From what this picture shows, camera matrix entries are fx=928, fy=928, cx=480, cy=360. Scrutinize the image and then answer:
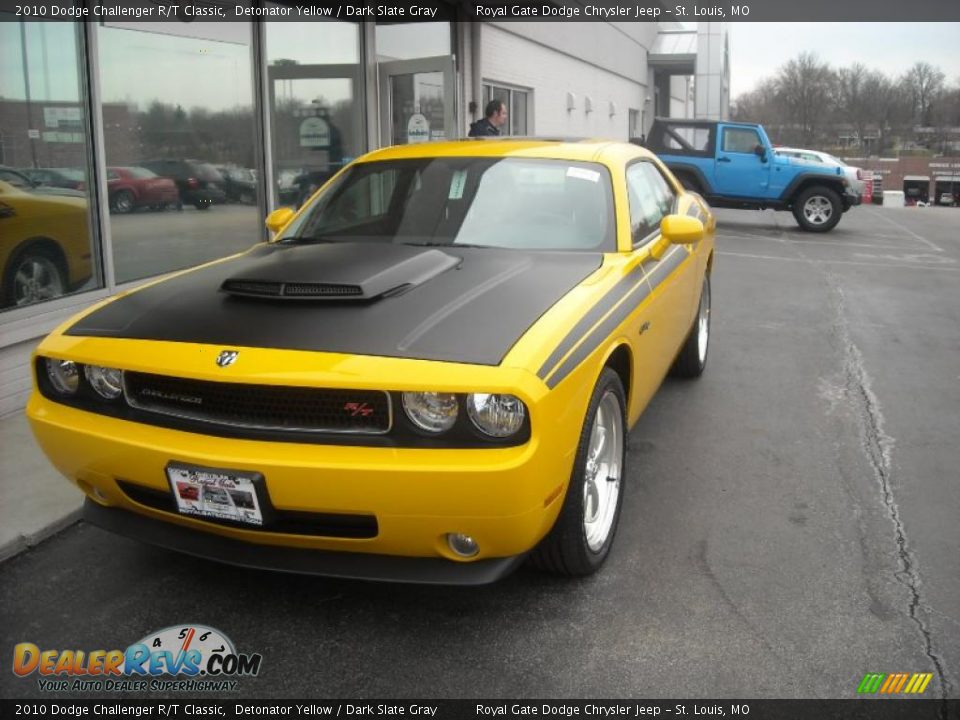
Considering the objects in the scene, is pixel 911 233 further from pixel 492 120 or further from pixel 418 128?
pixel 492 120

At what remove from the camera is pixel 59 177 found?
5.99m

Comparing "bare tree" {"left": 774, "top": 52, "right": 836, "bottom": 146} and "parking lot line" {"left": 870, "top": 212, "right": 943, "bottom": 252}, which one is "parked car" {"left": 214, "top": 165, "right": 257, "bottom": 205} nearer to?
"parking lot line" {"left": 870, "top": 212, "right": 943, "bottom": 252}

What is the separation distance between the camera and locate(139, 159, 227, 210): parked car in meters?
7.25

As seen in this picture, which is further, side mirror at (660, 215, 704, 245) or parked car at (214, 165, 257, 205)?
parked car at (214, 165, 257, 205)

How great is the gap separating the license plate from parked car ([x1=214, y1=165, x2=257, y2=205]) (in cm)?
568

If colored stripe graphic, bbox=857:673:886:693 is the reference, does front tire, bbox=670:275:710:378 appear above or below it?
above

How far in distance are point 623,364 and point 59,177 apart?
4.17m

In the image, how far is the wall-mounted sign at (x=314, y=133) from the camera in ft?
31.1

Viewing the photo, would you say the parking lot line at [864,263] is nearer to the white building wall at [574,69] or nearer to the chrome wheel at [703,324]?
the white building wall at [574,69]

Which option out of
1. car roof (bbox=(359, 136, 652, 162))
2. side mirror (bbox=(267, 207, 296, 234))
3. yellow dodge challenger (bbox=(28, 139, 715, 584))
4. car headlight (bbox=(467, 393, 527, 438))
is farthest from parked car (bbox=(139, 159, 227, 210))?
car headlight (bbox=(467, 393, 527, 438))

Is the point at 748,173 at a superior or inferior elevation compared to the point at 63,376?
superior

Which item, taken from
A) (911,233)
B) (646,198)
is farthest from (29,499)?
(911,233)

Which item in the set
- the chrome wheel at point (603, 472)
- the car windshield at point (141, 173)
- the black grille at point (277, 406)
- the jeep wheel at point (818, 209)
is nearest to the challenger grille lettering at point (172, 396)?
the black grille at point (277, 406)

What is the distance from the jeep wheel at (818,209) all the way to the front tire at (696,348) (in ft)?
38.2
